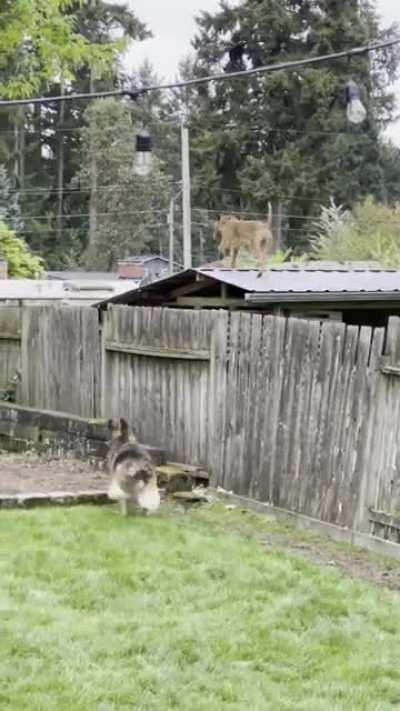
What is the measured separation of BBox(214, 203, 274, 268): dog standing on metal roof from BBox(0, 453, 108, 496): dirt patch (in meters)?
3.00

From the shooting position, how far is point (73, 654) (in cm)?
431

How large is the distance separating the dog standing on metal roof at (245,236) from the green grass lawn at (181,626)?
4238mm

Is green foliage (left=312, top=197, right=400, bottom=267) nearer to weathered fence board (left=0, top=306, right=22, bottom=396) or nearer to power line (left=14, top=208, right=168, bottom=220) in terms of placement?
weathered fence board (left=0, top=306, right=22, bottom=396)

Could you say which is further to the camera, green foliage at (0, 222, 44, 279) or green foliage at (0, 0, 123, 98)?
green foliage at (0, 222, 44, 279)

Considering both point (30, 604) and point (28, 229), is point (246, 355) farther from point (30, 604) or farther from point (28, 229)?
point (28, 229)

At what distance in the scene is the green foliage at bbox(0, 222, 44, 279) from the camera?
2039 centimetres

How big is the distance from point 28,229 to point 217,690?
135 ft

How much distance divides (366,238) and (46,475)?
47.7 feet

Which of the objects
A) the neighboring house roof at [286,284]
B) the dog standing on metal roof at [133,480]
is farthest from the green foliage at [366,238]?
the dog standing on metal roof at [133,480]

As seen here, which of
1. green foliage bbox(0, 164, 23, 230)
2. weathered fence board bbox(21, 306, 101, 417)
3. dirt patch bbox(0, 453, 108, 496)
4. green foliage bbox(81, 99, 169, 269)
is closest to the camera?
dirt patch bbox(0, 453, 108, 496)

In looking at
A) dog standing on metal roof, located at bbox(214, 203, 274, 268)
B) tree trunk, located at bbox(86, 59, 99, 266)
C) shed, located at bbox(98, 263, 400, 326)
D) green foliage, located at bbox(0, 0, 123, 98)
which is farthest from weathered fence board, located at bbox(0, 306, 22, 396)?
tree trunk, located at bbox(86, 59, 99, 266)

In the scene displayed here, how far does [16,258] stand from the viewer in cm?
2117

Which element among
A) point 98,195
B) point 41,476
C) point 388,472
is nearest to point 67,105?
point 98,195

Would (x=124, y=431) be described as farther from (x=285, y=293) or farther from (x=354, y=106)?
(x=354, y=106)
